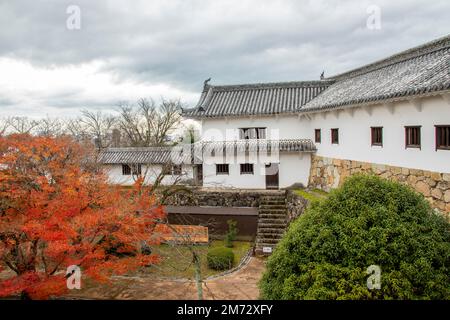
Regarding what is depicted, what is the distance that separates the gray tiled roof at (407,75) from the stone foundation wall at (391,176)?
2.62 meters

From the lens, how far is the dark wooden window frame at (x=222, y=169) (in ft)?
72.0

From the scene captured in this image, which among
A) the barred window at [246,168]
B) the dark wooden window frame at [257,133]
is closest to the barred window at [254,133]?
the dark wooden window frame at [257,133]

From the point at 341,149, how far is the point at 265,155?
5.43m

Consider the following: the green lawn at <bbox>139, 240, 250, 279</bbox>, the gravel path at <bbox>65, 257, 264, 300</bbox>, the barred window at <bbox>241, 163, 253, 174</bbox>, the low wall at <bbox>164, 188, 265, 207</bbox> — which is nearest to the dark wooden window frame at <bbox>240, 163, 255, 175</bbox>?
the barred window at <bbox>241, 163, 253, 174</bbox>

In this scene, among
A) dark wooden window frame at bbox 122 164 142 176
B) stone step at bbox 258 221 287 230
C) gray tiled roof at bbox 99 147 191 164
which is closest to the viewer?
stone step at bbox 258 221 287 230

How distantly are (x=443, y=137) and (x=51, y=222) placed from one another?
12.3 metres

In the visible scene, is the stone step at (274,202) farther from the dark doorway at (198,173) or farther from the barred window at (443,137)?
the barred window at (443,137)

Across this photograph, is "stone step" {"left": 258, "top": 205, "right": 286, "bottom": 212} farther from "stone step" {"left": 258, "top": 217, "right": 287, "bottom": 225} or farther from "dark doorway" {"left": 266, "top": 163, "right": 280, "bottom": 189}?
"dark doorway" {"left": 266, "top": 163, "right": 280, "bottom": 189}

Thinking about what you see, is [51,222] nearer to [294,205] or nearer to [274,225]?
[274,225]

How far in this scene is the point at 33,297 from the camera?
1055 cm

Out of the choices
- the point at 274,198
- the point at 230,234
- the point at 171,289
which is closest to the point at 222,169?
the point at 274,198

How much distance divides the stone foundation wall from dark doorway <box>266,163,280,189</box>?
2.14m

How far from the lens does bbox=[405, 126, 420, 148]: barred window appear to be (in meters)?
11.0

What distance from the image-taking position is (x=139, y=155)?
2575 cm
